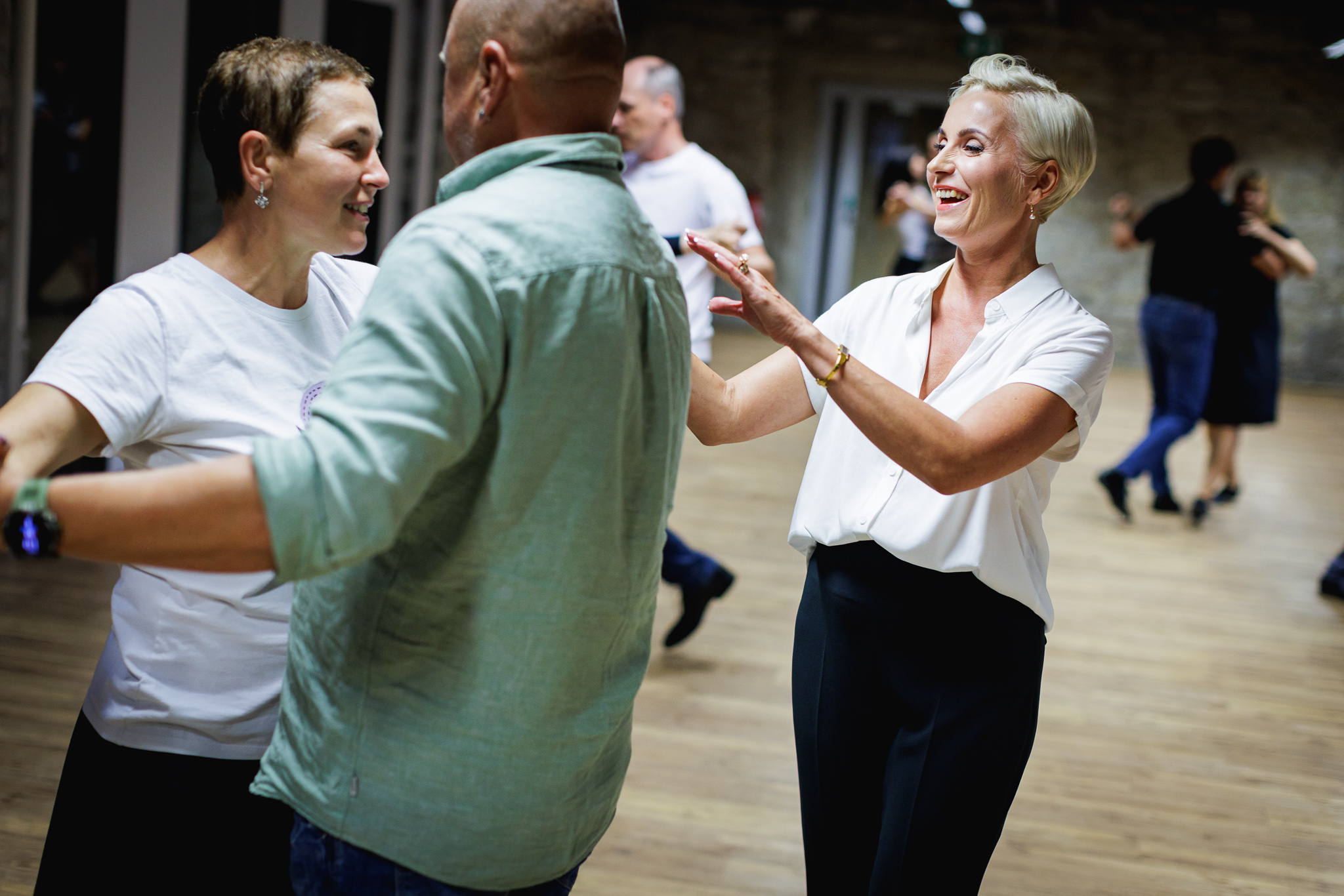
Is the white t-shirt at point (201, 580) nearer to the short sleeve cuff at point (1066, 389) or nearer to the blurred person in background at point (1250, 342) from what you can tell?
the short sleeve cuff at point (1066, 389)

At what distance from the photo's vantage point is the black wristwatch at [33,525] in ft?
2.56

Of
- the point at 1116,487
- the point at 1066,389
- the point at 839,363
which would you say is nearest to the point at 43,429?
the point at 839,363

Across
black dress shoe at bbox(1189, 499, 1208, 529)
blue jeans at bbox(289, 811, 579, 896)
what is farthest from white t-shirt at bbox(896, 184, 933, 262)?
blue jeans at bbox(289, 811, 579, 896)

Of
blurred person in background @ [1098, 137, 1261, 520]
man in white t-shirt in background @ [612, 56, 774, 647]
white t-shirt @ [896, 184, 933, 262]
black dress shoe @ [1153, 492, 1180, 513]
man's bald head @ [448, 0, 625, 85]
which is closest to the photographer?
man's bald head @ [448, 0, 625, 85]

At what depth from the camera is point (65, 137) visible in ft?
14.7

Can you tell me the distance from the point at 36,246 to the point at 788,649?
3235 mm

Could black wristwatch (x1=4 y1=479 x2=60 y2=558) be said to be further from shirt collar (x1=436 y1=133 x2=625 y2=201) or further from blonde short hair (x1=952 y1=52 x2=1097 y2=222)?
blonde short hair (x1=952 y1=52 x2=1097 y2=222)

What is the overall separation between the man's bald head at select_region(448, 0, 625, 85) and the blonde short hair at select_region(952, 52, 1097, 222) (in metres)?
0.76

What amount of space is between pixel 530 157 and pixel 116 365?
55 cm

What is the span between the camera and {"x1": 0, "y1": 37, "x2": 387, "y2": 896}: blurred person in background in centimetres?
130

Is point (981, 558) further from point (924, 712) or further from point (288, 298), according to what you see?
point (288, 298)

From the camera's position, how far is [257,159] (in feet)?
4.41

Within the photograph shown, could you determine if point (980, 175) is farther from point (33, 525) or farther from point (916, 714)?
point (33, 525)

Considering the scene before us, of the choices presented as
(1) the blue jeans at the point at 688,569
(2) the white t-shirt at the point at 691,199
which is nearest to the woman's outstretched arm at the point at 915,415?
(1) the blue jeans at the point at 688,569
